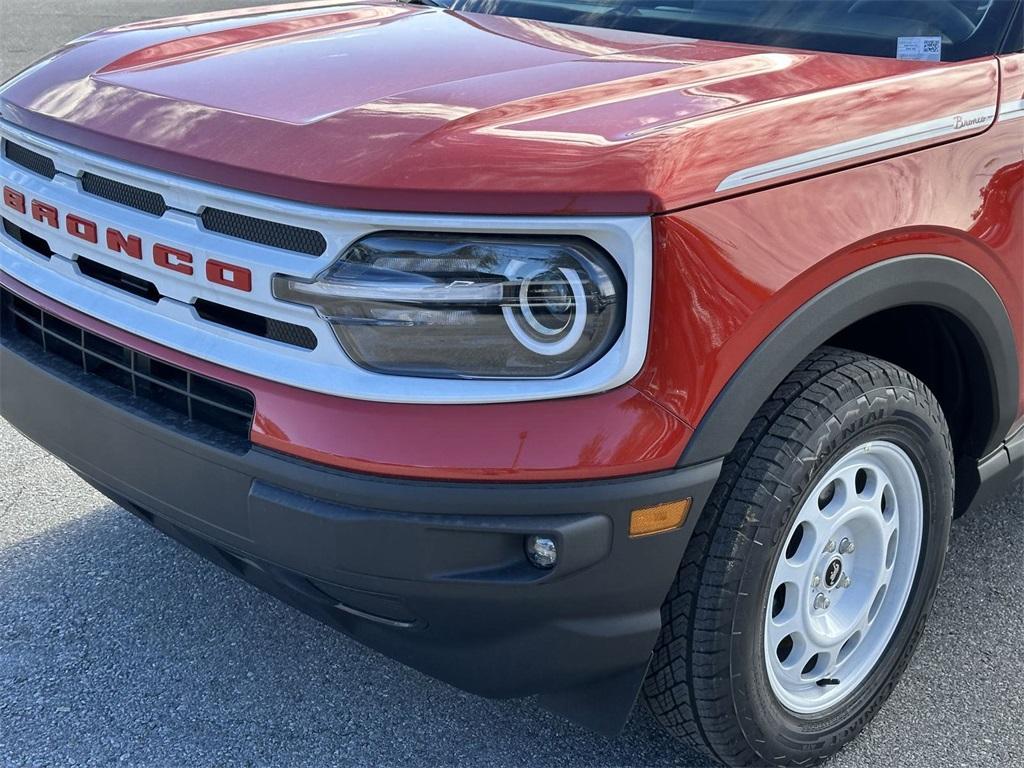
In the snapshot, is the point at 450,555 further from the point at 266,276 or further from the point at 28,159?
the point at 28,159

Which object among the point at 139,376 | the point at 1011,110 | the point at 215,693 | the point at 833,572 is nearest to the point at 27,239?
the point at 139,376

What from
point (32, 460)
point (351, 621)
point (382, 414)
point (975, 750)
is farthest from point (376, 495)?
point (32, 460)

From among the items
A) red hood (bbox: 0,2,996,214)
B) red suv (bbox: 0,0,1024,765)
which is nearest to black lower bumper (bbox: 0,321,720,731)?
red suv (bbox: 0,0,1024,765)

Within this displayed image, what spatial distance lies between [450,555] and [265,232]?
2.05 feet

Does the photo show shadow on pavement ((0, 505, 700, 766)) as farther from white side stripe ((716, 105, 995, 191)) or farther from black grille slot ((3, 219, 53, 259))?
white side stripe ((716, 105, 995, 191))

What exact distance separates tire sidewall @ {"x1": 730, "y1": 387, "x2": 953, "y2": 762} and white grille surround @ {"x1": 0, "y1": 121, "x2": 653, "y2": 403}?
1.55 ft

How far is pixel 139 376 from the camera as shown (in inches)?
83.7

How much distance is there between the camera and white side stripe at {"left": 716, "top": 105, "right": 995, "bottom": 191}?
188cm

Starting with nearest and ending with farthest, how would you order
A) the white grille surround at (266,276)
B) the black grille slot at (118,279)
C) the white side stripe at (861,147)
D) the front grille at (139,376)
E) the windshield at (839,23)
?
the white grille surround at (266,276), the white side stripe at (861,147), the front grille at (139,376), the black grille slot at (118,279), the windshield at (839,23)

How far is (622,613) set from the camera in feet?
6.29

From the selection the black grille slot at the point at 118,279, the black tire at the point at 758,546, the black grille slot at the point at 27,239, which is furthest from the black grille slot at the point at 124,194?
the black tire at the point at 758,546

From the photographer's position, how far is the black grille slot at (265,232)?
6.05ft

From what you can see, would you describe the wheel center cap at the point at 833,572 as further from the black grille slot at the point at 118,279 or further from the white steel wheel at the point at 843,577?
the black grille slot at the point at 118,279

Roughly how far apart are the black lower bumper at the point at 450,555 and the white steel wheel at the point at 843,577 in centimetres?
40
